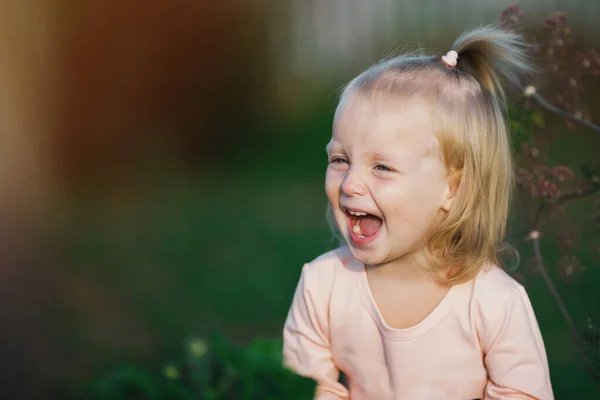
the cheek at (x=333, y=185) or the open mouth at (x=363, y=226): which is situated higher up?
the cheek at (x=333, y=185)

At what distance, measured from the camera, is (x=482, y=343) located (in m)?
2.11

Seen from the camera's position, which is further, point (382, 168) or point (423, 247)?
point (423, 247)

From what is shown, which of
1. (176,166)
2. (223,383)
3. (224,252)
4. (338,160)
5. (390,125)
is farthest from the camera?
(176,166)

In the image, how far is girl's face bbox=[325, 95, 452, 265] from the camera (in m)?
2.03

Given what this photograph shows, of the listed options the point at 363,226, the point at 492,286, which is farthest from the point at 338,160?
the point at 492,286

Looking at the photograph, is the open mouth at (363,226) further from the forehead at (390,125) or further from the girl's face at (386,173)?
the forehead at (390,125)

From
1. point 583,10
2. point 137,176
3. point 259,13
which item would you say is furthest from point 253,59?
point 583,10

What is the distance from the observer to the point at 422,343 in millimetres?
2127

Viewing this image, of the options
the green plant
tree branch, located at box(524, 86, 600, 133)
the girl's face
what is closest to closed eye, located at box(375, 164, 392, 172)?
the girl's face

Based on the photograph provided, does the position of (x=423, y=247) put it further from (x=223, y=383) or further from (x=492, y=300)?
(x=223, y=383)

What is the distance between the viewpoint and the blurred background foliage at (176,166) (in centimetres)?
363

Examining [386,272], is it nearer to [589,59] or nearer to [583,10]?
[589,59]

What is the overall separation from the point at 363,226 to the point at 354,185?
0.15 m

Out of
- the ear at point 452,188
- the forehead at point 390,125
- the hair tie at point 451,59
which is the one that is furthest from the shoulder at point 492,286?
the hair tie at point 451,59
